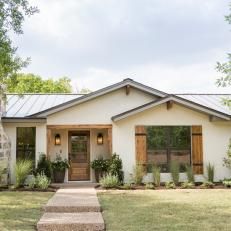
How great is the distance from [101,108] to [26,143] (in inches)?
125

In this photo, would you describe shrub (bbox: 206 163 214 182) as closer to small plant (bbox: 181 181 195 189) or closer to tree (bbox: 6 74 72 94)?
small plant (bbox: 181 181 195 189)

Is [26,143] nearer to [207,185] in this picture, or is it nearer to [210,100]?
[207,185]

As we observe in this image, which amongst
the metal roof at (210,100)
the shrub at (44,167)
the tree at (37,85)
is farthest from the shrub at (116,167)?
the tree at (37,85)

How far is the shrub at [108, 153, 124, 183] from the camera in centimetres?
1432

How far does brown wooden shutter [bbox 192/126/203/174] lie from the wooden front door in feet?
14.4

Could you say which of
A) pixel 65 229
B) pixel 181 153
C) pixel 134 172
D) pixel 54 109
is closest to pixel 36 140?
pixel 54 109

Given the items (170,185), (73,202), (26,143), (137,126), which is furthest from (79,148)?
(73,202)

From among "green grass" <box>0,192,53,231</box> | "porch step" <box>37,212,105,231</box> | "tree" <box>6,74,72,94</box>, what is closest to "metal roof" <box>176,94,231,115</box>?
"green grass" <box>0,192,53,231</box>

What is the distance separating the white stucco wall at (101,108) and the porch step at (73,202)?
127 inches

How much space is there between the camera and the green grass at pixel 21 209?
739 centimetres

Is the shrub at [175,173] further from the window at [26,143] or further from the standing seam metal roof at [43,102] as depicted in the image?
the window at [26,143]

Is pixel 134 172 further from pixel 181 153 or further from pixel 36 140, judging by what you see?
pixel 36 140

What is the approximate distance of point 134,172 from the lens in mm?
14430

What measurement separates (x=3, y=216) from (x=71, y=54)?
64.1ft
